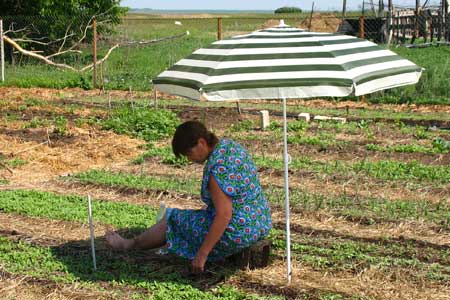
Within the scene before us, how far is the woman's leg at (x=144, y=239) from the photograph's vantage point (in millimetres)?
5680

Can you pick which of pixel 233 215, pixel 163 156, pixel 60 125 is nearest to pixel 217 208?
pixel 233 215

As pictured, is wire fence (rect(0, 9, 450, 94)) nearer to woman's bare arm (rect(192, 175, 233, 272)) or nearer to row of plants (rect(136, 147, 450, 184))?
row of plants (rect(136, 147, 450, 184))

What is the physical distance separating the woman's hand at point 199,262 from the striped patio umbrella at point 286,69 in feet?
1.89

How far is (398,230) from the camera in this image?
641cm

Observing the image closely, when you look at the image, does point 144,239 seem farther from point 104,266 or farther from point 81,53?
point 81,53

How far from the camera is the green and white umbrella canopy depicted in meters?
4.58

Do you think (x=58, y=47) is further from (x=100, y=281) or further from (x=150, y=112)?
(x=100, y=281)

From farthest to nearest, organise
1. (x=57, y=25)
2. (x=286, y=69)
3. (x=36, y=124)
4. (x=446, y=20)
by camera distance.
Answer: (x=446, y=20), (x=57, y=25), (x=36, y=124), (x=286, y=69)

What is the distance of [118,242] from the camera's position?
5855 millimetres

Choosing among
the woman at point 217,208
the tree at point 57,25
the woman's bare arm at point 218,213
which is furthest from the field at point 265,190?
the tree at point 57,25

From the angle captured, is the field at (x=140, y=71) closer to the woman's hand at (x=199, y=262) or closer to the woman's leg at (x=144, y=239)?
the woman's leg at (x=144, y=239)

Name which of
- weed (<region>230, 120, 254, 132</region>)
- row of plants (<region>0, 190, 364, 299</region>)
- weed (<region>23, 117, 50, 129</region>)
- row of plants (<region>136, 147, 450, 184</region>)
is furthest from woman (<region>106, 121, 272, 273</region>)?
weed (<region>23, 117, 50, 129</region>)

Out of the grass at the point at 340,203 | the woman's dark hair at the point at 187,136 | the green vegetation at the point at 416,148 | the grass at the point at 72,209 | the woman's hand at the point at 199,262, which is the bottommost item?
the grass at the point at 72,209

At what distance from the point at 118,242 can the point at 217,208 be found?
1.13 meters
